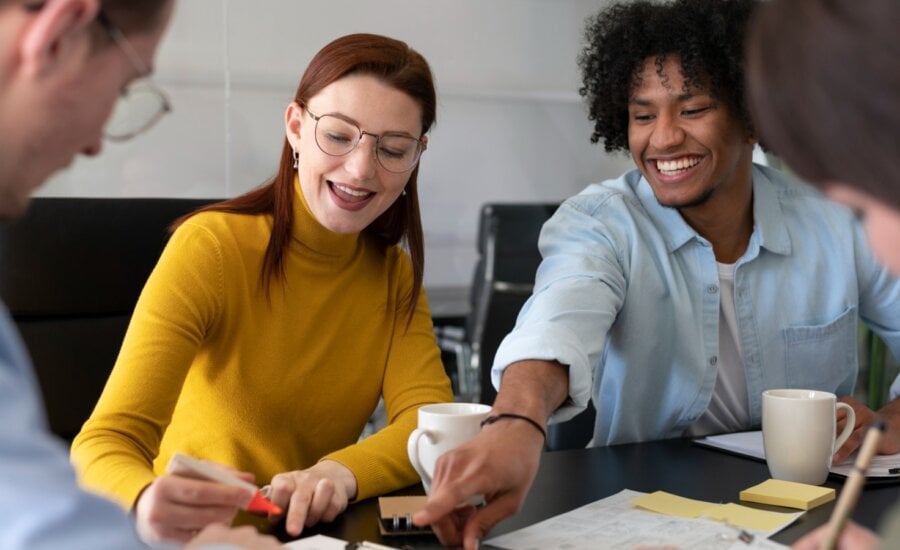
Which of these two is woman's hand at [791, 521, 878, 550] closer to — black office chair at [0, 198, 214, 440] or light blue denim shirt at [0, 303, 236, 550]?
light blue denim shirt at [0, 303, 236, 550]

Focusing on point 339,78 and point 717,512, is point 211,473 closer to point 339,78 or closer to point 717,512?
point 717,512

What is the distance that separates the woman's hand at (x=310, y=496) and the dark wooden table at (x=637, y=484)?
0.02m

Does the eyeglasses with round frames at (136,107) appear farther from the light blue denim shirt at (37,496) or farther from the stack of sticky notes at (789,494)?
the stack of sticky notes at (789,494)

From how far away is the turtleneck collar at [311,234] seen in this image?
1721 millimetres

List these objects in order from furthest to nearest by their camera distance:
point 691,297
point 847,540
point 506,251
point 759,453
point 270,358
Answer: point 506,251 → point 691,297 → point 270,358 → point 759,453 → point 847,540

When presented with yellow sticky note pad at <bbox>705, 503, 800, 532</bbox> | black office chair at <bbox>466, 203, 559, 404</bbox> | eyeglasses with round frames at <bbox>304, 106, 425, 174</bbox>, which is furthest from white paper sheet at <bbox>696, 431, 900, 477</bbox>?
black office chair at <bbox>466, 203, 559, 404</bbox>

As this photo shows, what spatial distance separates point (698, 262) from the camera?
6.02 feet

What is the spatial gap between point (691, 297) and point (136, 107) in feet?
3.87

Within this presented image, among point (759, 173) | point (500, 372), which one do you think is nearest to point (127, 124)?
point (500, 372)

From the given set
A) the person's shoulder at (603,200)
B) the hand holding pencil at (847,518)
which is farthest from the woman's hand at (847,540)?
the person's shoulder at (603,200)

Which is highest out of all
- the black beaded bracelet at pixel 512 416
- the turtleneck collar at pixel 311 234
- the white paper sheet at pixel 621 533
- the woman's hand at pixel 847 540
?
the turtleneck collar at pixel 311 234

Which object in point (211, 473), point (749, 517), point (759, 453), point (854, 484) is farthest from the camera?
point (759, 453)

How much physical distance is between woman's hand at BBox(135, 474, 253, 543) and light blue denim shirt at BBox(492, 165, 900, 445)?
2.42 ft

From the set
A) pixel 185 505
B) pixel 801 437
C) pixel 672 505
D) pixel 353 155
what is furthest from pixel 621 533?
pixel 353 155
